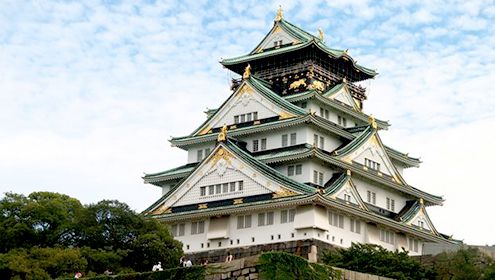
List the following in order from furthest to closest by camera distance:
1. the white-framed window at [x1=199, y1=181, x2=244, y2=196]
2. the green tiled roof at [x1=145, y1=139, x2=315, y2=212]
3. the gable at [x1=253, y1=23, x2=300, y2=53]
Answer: the gable at [x1=253, y1=23, x2=300, y2=53] < the white-framed window at [x1=199, y1=181, x2=244, y2=196] < the green tiled roof at [x1=145, y1=139, x2=315, y2=212]

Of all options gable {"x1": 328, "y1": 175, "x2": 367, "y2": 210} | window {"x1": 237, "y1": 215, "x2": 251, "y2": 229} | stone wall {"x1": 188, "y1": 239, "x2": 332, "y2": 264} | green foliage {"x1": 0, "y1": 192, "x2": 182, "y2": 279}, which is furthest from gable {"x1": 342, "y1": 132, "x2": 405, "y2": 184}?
green foliage {"x1": 0, "y1": 192, "x2": 182, "y2": 279}

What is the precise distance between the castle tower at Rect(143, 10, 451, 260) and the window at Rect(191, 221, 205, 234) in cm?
6

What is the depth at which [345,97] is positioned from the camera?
242 feet

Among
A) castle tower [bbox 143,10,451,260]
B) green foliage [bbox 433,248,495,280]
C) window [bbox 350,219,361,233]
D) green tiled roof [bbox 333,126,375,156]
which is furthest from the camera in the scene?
green tiled roof [bbox 333,126,375,156]

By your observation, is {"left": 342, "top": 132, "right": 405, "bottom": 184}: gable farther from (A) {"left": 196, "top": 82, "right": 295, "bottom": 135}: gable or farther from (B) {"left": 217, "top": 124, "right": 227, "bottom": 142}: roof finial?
(B) {"left": 217, "top": 124, "right": 227, "bottom": 142}: roof finial

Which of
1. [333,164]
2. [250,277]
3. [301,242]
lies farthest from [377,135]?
[250,277]

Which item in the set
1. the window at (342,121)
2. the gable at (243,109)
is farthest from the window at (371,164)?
Result: the gable at (243,109)

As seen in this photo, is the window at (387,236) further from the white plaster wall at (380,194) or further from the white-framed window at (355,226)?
the white-framed window at (355,226)

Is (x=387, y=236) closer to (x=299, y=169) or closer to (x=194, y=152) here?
(x=299, y=169)

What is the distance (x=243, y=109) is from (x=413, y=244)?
14871mm

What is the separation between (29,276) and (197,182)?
22.9 meters

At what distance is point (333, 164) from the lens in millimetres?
65625

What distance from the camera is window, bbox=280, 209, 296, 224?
202ft

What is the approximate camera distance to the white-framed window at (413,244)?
→ 227 feet
